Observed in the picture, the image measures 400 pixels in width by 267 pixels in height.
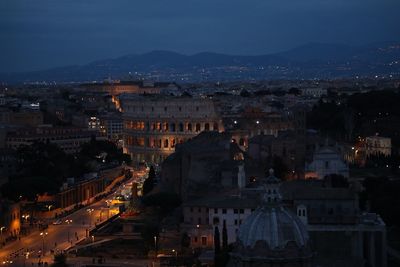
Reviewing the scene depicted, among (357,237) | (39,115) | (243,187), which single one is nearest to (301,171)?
(243,187)

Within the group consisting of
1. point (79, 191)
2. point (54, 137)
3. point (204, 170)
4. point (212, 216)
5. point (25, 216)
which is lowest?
point (25, 216)

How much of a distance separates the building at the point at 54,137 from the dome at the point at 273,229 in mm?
50645

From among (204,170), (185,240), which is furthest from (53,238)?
(204,170)

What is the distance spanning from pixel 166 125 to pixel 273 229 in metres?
48.9

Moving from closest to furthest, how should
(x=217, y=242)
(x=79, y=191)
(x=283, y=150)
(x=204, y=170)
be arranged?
(x=217, y=242) < (x=204, y=170) < (x=283, y=150) < (x=79, y=191)

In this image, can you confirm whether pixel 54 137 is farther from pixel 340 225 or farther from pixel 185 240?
pixel 340 225

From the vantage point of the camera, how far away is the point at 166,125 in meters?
62.8

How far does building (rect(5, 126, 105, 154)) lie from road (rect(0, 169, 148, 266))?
24.8 m

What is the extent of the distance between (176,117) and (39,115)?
1973cm

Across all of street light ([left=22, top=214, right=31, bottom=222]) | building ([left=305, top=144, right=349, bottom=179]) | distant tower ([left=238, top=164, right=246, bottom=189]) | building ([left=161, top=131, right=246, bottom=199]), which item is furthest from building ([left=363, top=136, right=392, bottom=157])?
street light ([left=22, top=214, right=31, bottom=222])

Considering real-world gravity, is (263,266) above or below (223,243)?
above

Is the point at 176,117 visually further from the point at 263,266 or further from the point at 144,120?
the point at 263,266

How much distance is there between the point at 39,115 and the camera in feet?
260

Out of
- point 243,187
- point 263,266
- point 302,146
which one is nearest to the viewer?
point 263,266
